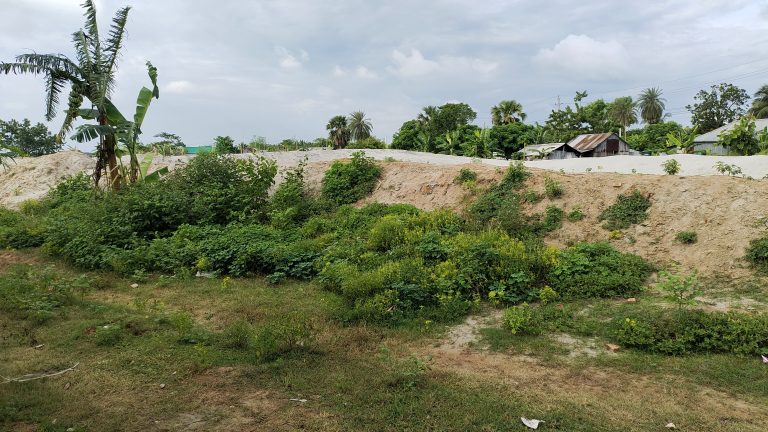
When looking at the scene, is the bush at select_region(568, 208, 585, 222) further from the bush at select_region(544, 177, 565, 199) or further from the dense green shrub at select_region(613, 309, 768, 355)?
the dense green shrub at select_region(613, 309, 768, 355)

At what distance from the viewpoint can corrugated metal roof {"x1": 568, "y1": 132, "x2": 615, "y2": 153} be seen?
33.5 meters

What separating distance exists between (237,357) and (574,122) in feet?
138

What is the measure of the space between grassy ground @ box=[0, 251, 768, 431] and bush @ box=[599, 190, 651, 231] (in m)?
3.03

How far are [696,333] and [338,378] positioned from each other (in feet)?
12.9

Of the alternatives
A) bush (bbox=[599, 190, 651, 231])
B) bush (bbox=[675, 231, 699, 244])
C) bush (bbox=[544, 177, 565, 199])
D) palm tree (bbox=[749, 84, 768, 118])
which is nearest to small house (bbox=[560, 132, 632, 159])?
palm tree (bbox=[749, 84, 768, 118])

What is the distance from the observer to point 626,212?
9.27m

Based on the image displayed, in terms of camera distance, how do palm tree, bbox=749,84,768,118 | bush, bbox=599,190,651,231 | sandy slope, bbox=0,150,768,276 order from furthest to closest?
palm tree, bbox=749,84,768,118 < bush, bbox=599,190,651,231 < sandy slope, bbox=0,150,768,276

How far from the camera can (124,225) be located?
10602 mm

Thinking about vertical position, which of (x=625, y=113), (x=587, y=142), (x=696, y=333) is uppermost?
(x=625, y=113)

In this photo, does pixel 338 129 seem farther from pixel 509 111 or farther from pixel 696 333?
pixel 696 333

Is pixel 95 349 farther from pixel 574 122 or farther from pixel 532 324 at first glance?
pixel 574 122

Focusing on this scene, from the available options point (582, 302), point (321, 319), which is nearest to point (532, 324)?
point (582, 302)

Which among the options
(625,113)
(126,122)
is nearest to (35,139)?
(126,122)

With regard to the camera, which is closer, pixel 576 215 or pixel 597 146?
pixel 576 215
